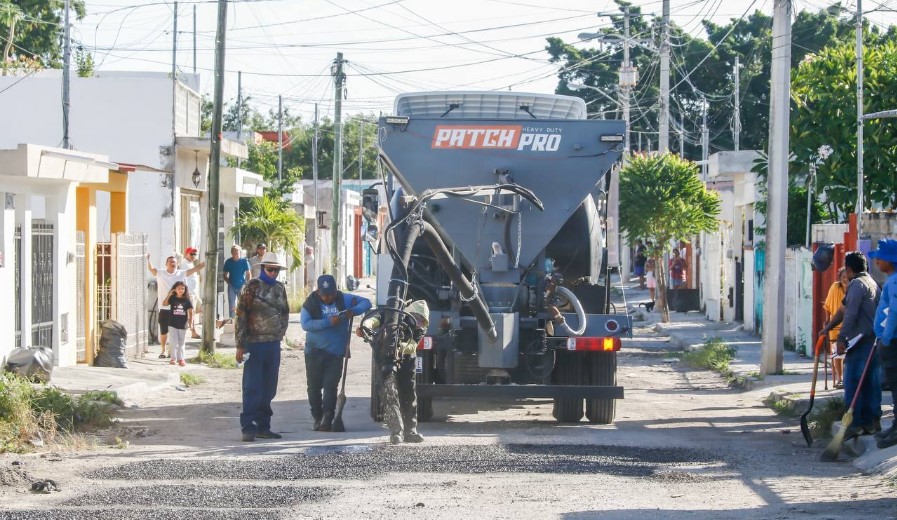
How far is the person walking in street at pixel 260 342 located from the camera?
1219cm

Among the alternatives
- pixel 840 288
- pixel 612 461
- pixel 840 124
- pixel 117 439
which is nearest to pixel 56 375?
pixel 117 439

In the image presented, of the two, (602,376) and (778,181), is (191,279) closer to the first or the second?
(778,181)

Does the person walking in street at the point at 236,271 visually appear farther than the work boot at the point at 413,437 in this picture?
Yes

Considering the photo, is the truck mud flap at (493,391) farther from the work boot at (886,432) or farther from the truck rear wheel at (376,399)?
the work boot at (886,432)

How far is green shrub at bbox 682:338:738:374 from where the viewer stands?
20.3 meters

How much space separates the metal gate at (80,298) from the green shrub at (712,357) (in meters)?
9.88

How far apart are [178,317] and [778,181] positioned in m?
9.24

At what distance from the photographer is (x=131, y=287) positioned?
21.0 metres

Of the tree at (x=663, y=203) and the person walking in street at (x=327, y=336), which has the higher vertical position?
the tree at (x=663, y=203)

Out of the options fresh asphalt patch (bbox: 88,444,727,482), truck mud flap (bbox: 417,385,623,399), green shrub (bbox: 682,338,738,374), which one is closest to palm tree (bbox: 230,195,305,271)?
green shrub (bbox: 682,338,738,374)

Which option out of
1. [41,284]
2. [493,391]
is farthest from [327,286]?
[41,284]

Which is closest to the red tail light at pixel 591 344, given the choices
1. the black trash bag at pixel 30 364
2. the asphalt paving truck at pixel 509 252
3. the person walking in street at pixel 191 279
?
the asphalt paving truck at pixel 509 252

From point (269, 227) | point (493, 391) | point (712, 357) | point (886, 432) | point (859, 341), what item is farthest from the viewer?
point (269, 227)

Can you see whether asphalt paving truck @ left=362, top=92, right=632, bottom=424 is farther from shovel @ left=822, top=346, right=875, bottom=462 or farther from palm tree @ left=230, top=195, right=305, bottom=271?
palm tree @ left=230, top=195, right=305, bottom=271
